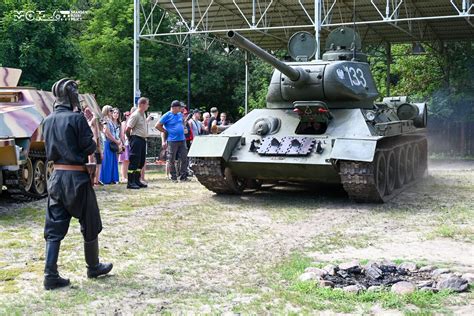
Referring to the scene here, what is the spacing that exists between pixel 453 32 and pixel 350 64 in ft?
48.8

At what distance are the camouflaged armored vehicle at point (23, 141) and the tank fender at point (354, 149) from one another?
482 cm

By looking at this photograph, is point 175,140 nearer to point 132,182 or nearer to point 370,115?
point 132,182

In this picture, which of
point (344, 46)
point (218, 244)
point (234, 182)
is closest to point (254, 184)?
point (234, 182)

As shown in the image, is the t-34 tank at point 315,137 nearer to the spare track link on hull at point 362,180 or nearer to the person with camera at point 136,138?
the spare track link on hull at point 362,180

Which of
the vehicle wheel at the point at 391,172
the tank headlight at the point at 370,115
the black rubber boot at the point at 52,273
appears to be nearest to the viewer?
the black rubber boot at the point at 52,273

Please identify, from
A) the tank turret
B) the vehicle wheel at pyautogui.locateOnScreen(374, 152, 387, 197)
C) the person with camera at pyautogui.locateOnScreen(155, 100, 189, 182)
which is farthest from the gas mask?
the person with camera at pyautogui.locateOnScreen(155, 100, 189, 182)

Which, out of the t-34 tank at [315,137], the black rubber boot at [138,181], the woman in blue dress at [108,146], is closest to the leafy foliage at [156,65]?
the woman in blue dress at [108,146]

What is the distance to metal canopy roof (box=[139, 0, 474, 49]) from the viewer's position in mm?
21844

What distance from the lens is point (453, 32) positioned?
25562 millimetres

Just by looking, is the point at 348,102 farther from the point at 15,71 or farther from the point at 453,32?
the point at 453,32

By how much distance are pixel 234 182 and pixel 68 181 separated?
6.14 m

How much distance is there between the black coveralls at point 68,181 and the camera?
5.88m

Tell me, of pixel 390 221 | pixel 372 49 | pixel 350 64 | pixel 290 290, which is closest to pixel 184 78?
pixel 372 49

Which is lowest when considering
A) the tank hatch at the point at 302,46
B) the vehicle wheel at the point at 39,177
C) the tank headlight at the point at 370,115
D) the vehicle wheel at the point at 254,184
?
the vehicle wheel at the point at 254,184
